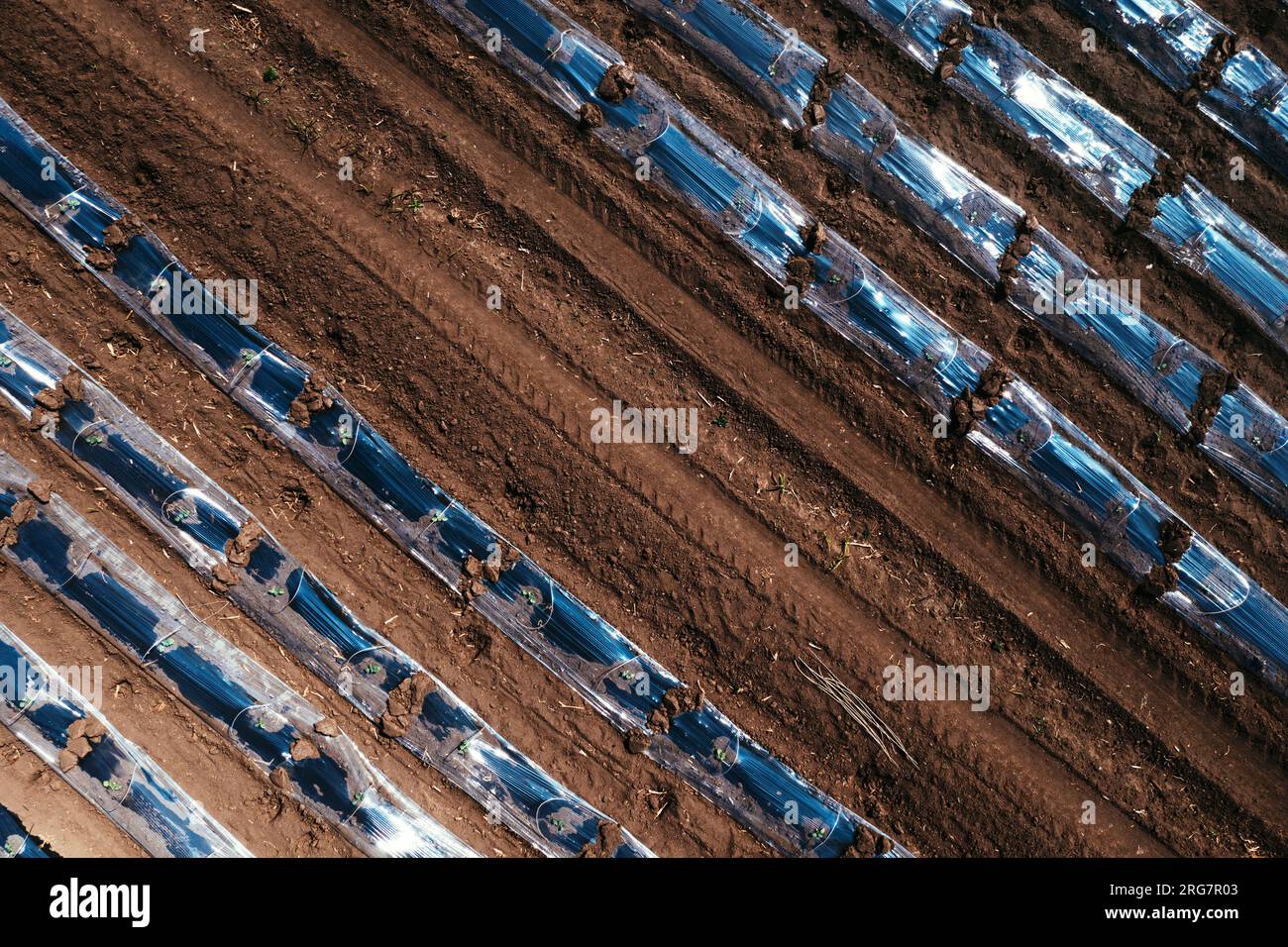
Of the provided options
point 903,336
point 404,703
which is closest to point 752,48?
point 903,336

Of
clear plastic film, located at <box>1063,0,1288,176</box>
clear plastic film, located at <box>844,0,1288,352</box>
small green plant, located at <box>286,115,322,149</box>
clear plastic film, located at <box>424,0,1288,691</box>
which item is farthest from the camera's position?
clear plastic film, located at <box>1063,0,1288,176</box>

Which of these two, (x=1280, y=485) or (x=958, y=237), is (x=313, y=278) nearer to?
(x=958, y=237)

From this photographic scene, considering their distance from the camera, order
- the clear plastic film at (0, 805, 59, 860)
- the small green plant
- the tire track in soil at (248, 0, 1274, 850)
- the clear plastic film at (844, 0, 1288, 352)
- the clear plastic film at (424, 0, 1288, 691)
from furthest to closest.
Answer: the clear plastic film at (844, 0, 1288, 352) < the clear plastic film at (424, 0, 1288, 691) < the tire track in soil at (248, 0, 1274, 850) < the small green plant < the clear plastic film at (0, 805, 59, 860)

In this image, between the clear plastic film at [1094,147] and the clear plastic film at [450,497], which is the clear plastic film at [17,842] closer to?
the clear plastic film at [450,497]

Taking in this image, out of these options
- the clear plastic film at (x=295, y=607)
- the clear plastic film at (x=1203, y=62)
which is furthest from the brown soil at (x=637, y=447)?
the clear plastic film at (x=1203, y=62)

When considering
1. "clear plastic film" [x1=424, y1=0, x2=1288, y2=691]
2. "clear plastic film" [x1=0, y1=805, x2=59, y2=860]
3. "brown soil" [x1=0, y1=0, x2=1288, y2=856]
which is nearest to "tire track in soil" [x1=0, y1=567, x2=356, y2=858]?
"brown soil" [x1=0, y1=0, x2=1288, y2=856]

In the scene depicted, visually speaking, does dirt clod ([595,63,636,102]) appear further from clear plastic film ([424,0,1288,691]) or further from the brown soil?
the brown soil
